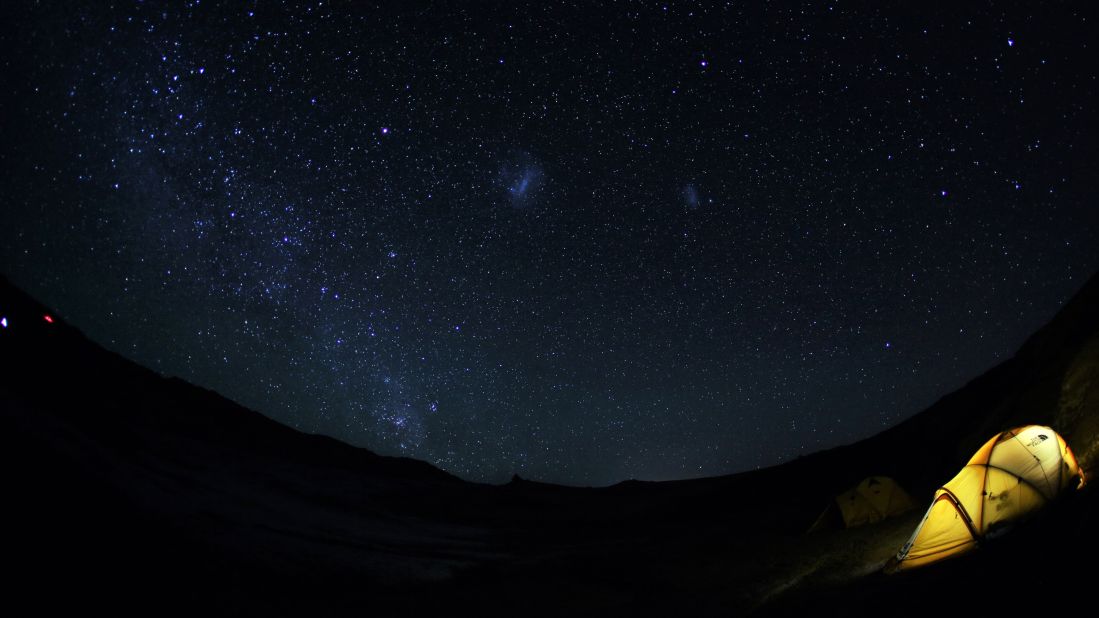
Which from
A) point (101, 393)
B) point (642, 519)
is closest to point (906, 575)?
point (642, 519)

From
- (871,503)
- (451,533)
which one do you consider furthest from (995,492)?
(451,533)

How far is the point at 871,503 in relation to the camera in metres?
14.1

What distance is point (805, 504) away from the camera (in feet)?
72.7

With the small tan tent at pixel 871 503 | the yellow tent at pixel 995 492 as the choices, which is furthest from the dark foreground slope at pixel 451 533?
the small tan tent at pixel 871 503

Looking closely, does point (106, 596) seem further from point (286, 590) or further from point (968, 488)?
point (968, 488)

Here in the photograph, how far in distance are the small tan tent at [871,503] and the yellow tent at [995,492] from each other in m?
6.33

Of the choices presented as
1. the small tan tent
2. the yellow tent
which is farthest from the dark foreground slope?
the small tan tent

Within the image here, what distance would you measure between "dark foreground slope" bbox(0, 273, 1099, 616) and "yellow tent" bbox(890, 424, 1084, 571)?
1.27 ft

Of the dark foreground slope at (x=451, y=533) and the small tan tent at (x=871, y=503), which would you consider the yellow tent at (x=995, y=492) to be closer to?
the dark foreground slope at (x=451, y=533)

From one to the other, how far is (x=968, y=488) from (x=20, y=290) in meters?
55.0

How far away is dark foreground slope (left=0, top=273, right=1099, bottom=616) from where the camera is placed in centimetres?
713

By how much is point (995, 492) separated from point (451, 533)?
1950 centimetres

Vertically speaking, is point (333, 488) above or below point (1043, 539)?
below

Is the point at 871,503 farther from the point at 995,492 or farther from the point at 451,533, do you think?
the point at 451,533
